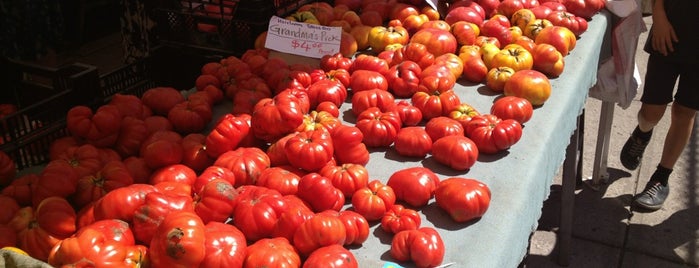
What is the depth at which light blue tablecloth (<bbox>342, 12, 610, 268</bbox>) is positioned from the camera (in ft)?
5.42

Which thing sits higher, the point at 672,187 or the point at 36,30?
the point at 36,30

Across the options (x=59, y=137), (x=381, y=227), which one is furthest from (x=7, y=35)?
(x=381, y=227)

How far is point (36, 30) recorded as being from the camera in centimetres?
468

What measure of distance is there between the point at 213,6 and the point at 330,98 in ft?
3.14

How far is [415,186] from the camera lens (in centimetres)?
179

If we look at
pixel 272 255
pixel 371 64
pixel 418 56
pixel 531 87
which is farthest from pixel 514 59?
pixel 272 255

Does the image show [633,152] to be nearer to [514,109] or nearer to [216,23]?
[514,109]

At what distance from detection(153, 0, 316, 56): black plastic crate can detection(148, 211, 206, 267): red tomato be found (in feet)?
5.28

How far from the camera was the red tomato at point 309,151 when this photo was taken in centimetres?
186

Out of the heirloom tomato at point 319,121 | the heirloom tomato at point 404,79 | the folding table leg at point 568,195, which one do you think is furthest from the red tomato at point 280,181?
the folding table leg at point 568,195

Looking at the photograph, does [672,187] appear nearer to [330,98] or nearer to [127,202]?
[330,98]

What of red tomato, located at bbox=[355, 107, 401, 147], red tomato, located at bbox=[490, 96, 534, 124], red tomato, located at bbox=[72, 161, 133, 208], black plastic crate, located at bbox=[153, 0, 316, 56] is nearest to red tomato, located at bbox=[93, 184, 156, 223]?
red tomato, located at bbox=[72, 161, 133, 208]

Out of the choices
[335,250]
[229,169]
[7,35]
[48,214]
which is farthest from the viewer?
[7,35]

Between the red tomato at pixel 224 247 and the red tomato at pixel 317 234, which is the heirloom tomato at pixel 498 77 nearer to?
the red tomato at pixel 317 234
